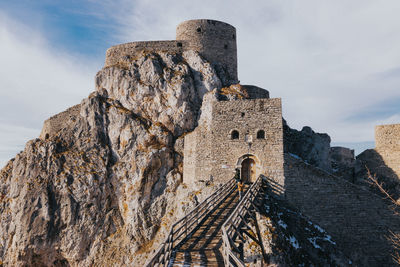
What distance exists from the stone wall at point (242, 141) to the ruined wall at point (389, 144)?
408 inches

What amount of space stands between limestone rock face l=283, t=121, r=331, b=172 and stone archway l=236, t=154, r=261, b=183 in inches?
270

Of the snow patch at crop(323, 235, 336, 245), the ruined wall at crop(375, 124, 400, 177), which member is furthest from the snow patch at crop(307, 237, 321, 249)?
the ruined wall at crop(375, 124, 400, 177)

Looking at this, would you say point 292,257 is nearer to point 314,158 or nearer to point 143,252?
point 314,158

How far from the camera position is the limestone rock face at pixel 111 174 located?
28.6 m

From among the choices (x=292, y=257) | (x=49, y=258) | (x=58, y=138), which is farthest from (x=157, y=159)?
(x=292, y=257)

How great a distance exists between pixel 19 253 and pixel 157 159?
14.1m

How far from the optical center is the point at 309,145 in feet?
91.0

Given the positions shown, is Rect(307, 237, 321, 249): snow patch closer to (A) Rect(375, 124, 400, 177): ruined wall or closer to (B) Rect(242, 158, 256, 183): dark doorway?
(B) Rect(242, 158, 256, 183): dark doorway

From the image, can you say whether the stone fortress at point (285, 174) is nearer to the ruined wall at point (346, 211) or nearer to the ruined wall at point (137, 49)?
the ruined wall at point (346, 211)

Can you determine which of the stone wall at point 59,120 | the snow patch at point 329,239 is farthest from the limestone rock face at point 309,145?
the stone wall at point 59,120

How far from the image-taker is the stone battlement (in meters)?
33.1

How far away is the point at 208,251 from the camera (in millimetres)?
12047

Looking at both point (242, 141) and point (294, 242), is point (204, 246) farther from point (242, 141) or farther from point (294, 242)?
point (242, 141)

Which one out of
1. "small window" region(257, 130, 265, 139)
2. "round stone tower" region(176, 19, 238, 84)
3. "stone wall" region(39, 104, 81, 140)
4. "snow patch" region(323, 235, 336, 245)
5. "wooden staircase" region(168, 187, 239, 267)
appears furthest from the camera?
"stone wall" region(39, 104, 81, 140)
